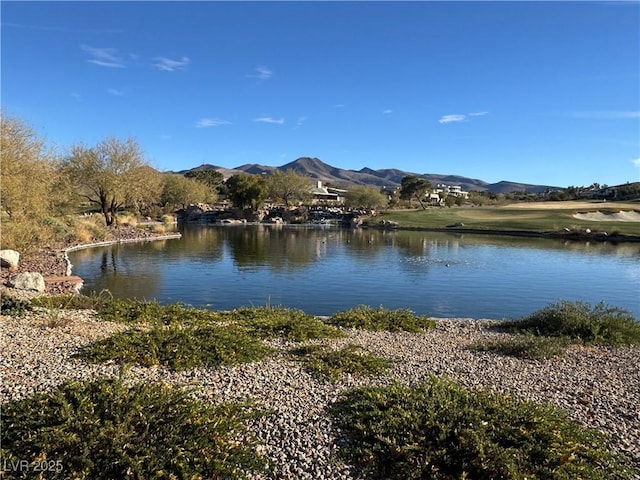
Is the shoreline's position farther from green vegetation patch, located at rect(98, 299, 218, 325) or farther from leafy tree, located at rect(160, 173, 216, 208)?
leafy tree, located at rect(160, 173, 216, 208)

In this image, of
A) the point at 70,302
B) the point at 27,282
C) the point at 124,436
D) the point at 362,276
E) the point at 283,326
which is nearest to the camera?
the point at 124,436

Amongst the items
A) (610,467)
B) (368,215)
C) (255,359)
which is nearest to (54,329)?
(255,359)

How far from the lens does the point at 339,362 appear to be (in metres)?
8.13

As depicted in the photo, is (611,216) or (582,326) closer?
(582,326)

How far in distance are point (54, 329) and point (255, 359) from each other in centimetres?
437

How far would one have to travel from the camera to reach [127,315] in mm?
11680

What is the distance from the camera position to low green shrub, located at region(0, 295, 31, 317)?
403 inches

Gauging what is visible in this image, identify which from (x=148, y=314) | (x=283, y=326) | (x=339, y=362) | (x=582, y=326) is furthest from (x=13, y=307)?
(x=582, y=326)

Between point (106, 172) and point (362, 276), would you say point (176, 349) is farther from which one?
point (106, 172)

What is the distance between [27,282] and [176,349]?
32.0ft

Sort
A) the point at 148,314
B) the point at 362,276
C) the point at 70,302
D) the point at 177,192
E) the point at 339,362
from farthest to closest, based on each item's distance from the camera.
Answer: the point at 177,192, the point at 362,276, the point at 70,302, the point at 148,314, the point at 339,362

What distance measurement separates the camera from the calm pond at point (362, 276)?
1784cm

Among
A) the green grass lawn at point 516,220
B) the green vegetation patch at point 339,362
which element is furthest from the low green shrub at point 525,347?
the green grass lawn at point 516,220

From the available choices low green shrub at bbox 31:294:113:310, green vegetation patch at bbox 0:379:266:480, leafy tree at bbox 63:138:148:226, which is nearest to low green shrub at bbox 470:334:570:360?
green vegetation patch at bbox 0:379:266:480
